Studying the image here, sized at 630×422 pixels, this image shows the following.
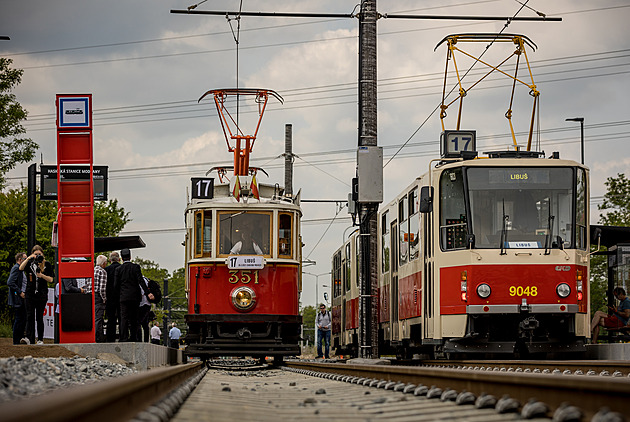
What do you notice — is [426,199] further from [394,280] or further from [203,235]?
[203,235]

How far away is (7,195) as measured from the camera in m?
52.4

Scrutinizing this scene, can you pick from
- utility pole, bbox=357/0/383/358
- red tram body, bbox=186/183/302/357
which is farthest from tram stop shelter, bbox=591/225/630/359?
red tram body, bbox=186/183/302/357

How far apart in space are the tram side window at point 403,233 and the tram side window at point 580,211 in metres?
3.62

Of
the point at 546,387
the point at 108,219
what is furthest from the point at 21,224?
the point at 546,387

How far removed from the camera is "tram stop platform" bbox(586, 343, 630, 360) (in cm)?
1494

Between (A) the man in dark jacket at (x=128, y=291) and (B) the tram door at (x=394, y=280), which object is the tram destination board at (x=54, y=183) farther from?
(B) the tram door at (x=394, y=280)

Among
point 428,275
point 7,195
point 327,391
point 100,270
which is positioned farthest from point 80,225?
point 7,195

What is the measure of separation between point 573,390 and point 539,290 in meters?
9.79

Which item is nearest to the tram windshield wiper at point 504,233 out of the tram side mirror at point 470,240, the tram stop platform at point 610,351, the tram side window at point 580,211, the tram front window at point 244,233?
the tram side mirror at point 470,240

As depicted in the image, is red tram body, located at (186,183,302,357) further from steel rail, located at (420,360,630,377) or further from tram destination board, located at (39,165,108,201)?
steel rail, located at (420,360,630,377)

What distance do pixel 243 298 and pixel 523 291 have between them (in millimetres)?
6243

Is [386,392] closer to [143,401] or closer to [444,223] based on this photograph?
[143,401]

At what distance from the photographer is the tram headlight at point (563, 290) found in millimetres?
14562

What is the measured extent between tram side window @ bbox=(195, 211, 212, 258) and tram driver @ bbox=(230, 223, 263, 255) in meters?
0.52
